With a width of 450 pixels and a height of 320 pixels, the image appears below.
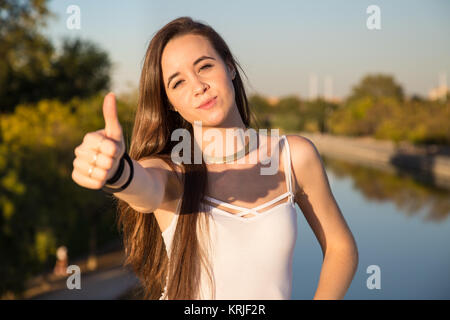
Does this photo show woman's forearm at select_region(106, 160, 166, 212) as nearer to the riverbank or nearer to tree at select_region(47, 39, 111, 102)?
tree at select_region(47, 39, 111, 102)

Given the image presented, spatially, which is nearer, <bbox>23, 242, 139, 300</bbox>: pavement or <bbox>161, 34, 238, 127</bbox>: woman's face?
<bbox>161, 34, 238, 127</bbox>: woman's face

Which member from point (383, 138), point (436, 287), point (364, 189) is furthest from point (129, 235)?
point (383, 138)

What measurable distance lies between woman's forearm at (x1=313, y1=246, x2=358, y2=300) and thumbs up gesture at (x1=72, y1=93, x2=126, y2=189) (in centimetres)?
84

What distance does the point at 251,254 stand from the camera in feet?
5.69

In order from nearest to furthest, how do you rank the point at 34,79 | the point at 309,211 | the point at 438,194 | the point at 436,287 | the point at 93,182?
the point at 93,182, the point at 309,211, the point at 436,287, the point at 34,79, the point at 438,194

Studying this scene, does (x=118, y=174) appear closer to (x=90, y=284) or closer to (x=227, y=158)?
(x=227, y=158)

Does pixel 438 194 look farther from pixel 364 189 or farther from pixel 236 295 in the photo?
pixel 236 295

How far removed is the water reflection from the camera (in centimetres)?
3588

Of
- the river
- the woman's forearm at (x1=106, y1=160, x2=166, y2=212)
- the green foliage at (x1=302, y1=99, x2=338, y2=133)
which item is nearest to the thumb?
the woman's forearm at (x1=106, y1=160, x2=166, y2=212)

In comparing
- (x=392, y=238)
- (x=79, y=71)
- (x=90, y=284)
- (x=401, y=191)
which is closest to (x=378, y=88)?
(x=401, y=191)

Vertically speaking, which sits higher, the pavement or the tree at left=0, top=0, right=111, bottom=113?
the tree at left=0, top=0, right=111, bottom=113

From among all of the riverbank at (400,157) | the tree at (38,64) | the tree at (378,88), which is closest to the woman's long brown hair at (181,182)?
the tree at (38,64)
